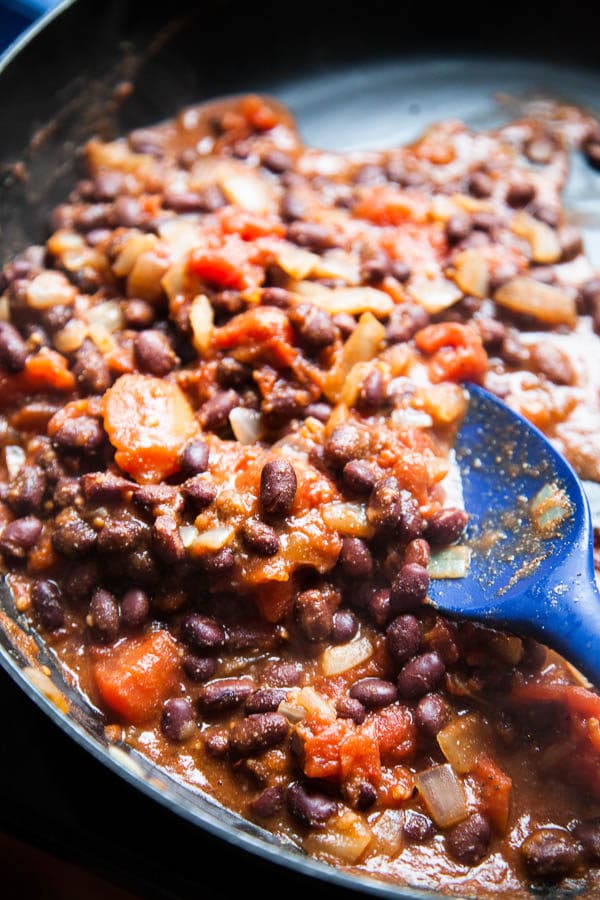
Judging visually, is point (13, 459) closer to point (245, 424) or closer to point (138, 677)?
point (245, 424)


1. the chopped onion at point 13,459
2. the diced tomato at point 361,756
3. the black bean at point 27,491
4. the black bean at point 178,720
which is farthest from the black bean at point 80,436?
the diced tomato at point 361,756

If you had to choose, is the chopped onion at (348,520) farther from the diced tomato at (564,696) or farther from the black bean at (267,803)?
the black bean at (267,803)

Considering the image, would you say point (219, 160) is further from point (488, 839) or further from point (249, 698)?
point (488, 839)

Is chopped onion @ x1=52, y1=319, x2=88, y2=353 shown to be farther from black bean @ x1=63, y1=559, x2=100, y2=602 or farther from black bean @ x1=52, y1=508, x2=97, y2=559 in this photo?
black bean @ x1=63, y1=559, x2=100, y2=602

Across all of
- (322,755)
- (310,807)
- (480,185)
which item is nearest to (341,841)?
(310,807)

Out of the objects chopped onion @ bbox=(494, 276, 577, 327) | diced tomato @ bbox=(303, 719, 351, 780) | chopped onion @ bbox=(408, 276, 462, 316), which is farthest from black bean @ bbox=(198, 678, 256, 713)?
chopped onion @ bbox=(494, 276, 577, 327)

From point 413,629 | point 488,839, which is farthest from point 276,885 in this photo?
point 413,629
